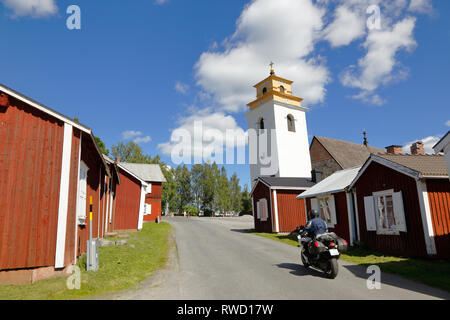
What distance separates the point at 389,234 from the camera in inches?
440

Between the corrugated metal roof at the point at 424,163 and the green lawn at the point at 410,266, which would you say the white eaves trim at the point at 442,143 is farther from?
the green lawn at the point at 410,266

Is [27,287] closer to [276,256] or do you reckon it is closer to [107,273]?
[107,273]

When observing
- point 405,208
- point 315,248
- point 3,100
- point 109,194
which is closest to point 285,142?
point 109,194

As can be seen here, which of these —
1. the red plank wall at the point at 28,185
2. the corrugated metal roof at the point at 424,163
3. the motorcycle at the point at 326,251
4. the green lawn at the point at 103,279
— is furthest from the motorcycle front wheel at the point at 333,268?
the red plank wall at the point at 28,185

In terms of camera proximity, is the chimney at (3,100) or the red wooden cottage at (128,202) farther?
the red wooden cottage at (128,202)

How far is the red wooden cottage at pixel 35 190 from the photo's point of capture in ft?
21.6

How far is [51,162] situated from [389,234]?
11940 millimetres

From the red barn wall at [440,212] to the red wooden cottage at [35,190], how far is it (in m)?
11.5

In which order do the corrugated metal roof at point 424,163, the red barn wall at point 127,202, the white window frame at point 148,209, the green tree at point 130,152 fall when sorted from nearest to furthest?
the corrugated metal roof at point 424,163 < the red barn wall at point 127,202 < the white window frame at point 148,209 < the green tree at point 130,152

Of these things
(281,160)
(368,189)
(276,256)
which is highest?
(281,160)

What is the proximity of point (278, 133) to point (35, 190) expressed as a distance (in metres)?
31.0
